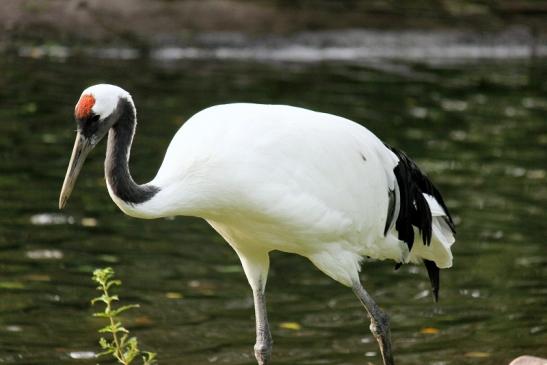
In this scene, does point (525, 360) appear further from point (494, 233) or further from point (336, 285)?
point (494, 233)

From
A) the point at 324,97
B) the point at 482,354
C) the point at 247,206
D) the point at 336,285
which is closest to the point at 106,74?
the point at 324,97

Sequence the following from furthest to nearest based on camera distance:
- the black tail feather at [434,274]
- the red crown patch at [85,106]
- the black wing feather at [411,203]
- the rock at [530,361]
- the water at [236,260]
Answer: the water at [236,260] → the black tail feather at [434,274] → the black wing feather at [411,203] → the rock at [530,361] → the red crown patch at [85,106]

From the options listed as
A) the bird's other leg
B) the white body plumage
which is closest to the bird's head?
the white body plumage

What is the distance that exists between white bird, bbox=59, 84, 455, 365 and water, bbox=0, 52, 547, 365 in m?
0.95

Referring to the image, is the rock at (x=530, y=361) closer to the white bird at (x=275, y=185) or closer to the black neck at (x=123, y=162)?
the white bird at (x=275, y=185)

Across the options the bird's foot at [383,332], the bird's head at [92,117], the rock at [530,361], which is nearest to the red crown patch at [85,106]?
the bird's head at [92,117]

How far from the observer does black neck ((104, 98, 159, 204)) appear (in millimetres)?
5059

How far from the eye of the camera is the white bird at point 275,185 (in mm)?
5141

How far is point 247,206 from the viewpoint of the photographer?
522 cm

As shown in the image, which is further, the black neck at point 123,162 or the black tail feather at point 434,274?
the black tail feather at point 434,274

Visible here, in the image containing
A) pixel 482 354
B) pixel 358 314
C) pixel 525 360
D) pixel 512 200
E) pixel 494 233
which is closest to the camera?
pixel 525 360

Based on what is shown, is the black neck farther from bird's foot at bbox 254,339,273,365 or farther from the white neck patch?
bird's foot at bbox 254,339,273,365

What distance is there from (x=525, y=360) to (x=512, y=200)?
3.96 m

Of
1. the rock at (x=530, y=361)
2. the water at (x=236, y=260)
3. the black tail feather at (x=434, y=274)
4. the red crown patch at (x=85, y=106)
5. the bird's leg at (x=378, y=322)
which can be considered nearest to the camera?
the red crown patch at (x=85, y=106)
